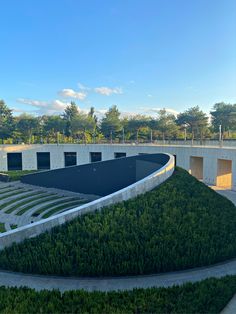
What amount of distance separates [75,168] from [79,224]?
11.5 m

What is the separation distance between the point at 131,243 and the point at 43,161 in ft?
101

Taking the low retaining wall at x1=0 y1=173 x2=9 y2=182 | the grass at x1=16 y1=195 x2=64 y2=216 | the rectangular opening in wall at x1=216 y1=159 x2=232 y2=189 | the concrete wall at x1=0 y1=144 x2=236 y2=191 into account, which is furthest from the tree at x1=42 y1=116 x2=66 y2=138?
the rectangular opening in wall at x1=216 y1=159 x2=232 y2=189

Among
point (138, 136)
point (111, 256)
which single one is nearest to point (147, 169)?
point (111, 256)

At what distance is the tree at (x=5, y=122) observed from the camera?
50812 mm

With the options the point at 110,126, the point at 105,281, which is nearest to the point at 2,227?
the point at 105,281

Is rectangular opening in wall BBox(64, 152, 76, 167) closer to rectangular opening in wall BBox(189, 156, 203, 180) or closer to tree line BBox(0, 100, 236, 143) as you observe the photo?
tree line BBox(0, 100, 236, 143)

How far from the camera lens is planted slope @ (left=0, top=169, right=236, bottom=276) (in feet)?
24.2

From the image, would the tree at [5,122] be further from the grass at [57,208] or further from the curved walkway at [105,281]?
the curved walkway at [105,281]

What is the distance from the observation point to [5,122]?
55.9 m

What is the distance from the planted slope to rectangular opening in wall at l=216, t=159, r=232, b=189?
1158 centimetres

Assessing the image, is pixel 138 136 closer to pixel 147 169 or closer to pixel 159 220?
pixel 147 169

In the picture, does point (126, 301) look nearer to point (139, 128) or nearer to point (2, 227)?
point (2, 227)

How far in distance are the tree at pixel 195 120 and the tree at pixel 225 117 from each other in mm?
2016

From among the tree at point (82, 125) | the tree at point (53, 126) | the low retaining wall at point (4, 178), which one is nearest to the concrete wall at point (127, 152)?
the low retaining wall at point (4, 178)
